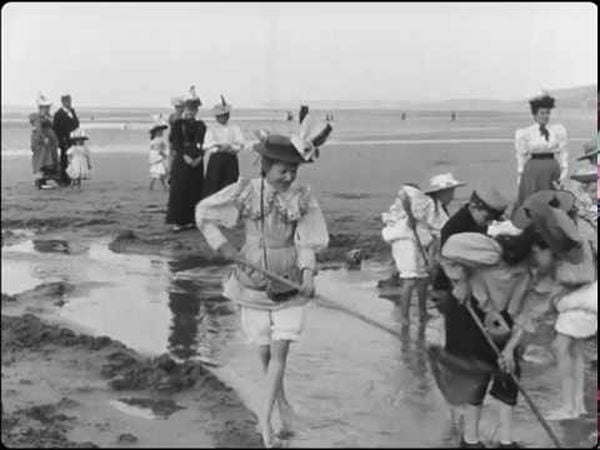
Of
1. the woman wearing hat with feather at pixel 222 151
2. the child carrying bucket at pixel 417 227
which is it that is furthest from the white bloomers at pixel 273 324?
the woman wearing hat with feather at pixel 222 151

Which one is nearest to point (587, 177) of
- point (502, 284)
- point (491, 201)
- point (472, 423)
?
point (491, 201)

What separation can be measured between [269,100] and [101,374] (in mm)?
2502

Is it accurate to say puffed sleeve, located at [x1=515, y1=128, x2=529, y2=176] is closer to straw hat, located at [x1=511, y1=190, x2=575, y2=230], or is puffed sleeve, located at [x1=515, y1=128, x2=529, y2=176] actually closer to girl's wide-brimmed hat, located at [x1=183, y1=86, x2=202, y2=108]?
girl's wide-brimmed hat, located at [x1=183, y1=86, x2=202, y2=108]

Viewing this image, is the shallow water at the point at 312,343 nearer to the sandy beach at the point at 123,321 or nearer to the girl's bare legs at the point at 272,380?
the sandy beach at the point at 123,321

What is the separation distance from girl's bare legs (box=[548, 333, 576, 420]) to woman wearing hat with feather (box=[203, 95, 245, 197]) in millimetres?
5682

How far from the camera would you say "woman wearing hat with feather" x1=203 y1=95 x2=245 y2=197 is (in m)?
9.95

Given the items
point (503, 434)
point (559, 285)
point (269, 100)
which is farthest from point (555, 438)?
point (269, 100)

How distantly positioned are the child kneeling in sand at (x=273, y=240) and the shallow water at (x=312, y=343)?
420mm

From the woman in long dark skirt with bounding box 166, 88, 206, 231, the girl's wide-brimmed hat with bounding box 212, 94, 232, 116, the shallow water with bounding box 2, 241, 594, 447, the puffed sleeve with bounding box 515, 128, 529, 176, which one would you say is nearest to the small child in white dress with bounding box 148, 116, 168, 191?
the woman in long dark skirt with bounding box 166, 88, 206, 231

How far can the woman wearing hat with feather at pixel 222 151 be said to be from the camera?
32.7 ft

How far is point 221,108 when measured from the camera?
371 inches

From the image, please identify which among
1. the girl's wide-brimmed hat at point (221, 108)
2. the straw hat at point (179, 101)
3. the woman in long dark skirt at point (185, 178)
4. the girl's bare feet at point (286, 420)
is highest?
the straw hat at point (179, 101)

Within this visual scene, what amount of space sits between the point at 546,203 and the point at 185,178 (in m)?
6.48

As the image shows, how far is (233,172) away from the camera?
10227mm
